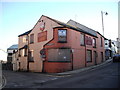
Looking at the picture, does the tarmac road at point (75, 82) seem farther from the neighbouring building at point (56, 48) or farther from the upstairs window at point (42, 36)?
the upstairs window at point (42, 36)

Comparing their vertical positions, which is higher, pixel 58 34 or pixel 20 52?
pixel 58 34

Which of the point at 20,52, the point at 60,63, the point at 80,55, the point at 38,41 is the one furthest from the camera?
the point at 20,52

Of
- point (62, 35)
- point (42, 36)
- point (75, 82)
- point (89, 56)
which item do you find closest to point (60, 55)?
point (62, 35)

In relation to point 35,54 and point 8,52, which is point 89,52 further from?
point 8,52

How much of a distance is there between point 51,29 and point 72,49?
491 cm

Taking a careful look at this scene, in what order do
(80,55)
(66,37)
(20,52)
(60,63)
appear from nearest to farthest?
(60,63), (66,37), (80,55), (20,52)

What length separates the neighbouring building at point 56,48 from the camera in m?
16.6

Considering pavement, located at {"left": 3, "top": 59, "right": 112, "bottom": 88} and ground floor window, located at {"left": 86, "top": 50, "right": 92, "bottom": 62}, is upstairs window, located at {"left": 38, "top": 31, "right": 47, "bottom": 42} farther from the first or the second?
ground floor window, located at {"left": 86, "top": 50, "right": 92, "bottom": 62}

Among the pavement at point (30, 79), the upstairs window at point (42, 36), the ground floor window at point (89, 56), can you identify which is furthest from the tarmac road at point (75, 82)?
the ground floor window at point (89, 56)

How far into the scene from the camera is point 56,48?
16.7 m

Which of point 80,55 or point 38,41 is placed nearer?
point 80,55

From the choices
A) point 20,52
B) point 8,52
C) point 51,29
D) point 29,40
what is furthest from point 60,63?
point 8,52

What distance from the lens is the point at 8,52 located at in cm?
5134

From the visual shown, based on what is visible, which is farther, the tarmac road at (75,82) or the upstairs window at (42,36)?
the upstairs window at (42,36)
